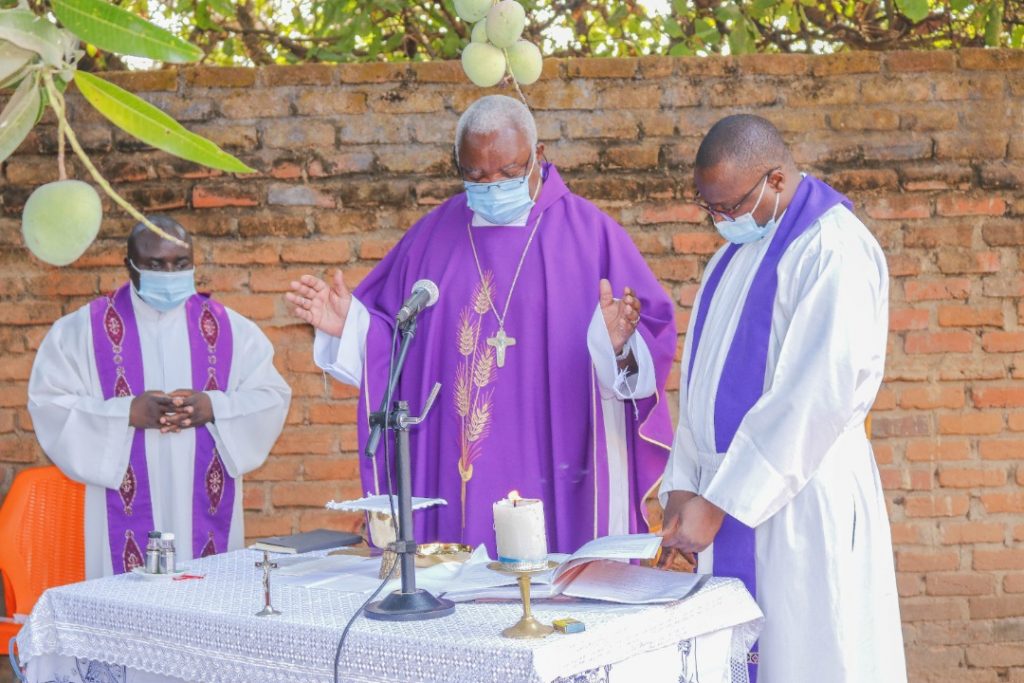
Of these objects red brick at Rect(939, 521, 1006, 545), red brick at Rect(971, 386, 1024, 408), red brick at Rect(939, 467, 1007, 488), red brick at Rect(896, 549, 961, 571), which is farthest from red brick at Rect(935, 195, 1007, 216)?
red brick at Rect(896, 549, 961, 571)

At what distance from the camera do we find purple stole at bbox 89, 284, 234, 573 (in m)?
4.91

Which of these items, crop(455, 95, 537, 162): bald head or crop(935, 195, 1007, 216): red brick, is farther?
crop(935, 195, 1007, 216): red brick

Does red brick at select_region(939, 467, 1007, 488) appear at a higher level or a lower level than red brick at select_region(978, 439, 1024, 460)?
lower

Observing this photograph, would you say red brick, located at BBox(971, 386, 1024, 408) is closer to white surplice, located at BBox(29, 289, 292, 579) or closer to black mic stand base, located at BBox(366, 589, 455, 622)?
white surplice, located at BBox(29, 289, 292, 579)

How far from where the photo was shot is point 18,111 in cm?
74

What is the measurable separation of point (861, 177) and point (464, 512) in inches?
89.8

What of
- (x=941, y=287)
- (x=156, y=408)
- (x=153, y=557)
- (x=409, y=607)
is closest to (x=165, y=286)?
(x=156, y=408)

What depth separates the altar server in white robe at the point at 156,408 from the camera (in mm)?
4824

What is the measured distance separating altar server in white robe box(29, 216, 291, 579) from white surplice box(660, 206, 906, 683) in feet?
8.21

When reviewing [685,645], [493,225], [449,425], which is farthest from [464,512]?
[685,645]

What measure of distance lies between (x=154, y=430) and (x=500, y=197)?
6.07ft

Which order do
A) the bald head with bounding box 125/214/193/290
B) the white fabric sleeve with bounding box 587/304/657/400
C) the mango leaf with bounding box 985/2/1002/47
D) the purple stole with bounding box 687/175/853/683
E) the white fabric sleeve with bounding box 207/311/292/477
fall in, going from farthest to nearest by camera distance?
the mango leaf with bounding box 985/2/1002/47
the white fabric sleeve with bounding box 207/311/292/477
the bald head with bounding box 125/214/193/290
the white fabric sleeve with bounding box 587/304/657/400
the purple stole with bounding box 687/175/853/683

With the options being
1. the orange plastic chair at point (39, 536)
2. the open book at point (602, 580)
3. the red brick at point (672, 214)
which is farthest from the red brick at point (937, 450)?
the orange plastic chair at point (39, 536)

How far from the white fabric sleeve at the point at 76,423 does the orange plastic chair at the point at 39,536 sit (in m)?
0.14
